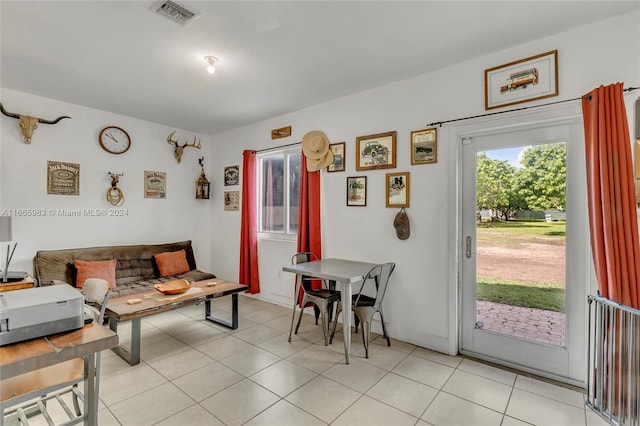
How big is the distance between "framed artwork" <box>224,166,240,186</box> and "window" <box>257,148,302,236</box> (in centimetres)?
42

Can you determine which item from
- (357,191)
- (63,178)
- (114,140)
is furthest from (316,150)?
(63,178)

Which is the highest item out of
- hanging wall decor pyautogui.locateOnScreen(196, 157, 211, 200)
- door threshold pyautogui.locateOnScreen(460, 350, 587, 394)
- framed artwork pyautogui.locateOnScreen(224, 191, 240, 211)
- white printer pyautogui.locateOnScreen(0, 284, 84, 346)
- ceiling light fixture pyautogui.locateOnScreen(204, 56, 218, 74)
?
ceiling light fixture pyautogui.locateOnScreen(204, 56, 218, 74)

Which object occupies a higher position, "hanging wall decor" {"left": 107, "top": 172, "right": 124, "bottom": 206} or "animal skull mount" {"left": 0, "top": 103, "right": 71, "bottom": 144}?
"animal skull mount" {"left": 0, "top": 103, "right": 71, "bottom": 144}

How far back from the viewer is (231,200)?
5.01m

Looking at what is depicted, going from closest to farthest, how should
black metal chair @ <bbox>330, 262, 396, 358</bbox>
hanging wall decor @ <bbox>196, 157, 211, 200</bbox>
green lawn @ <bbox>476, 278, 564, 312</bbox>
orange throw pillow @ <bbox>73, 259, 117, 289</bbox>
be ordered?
green lawn @ <bbox>476, 278, 564, 312</bbox> < black metal chair @ <bbox>330, 262, 396, 358</bbox> < orange throw pillow @ <bbox>73, 259, 117, 289</bbox> < hanging wall decor @ <bbox>196, 157, 211, 200</bbox>

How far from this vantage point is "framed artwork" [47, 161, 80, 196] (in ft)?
12.2

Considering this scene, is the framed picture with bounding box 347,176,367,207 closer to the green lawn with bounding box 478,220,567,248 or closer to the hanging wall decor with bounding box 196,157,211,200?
the green lawn with bounding box 478,220,567,248

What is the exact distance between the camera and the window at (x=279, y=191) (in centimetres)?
431

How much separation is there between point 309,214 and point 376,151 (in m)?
1.11

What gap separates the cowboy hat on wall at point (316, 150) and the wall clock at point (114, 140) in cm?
251

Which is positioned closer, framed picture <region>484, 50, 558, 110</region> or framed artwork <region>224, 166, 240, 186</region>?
framed picture <region>484, 50, 558, 110</region>

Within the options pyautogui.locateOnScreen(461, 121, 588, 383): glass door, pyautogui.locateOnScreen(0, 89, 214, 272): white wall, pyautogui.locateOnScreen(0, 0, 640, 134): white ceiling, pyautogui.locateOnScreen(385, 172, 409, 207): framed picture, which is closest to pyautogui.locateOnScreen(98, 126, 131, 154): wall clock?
pyautogui.locateOnScreen(0, 89, 214, 272): white wall

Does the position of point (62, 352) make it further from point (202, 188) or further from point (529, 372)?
point (202, 188)

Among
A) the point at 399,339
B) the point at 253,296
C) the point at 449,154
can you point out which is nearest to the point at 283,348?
the point at 399,339
